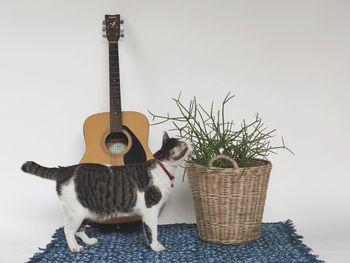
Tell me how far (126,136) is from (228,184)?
57 centimetres

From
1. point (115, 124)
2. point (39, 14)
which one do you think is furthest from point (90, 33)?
point (115, 124)

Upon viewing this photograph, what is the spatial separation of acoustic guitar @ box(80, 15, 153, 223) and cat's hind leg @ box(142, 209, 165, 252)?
27 cm

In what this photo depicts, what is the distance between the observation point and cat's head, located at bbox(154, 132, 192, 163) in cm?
218

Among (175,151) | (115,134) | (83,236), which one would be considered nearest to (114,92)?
(115,134)

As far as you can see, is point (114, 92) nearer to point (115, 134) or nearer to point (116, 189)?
point (115, 134)

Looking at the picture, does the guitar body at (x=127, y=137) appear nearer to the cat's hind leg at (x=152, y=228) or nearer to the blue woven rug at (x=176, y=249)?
the blue woven rug at (x=176, y=249)

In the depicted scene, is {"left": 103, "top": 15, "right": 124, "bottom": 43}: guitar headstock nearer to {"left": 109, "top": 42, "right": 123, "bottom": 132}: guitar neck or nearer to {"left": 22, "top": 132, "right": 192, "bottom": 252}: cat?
{"left": 109, "top": 42, "right": 123, "bottom": 132}: guitar neck

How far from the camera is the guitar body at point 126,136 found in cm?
244

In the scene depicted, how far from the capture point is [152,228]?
7.02 ft

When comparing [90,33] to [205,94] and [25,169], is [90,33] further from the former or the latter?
[25,169]

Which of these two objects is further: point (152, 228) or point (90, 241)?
point (90, 241)

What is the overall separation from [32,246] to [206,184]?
2.60 feet

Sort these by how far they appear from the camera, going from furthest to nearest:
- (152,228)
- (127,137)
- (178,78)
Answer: (178,78), (127,137), (152,228)

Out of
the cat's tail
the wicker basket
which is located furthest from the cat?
the wicker basket
